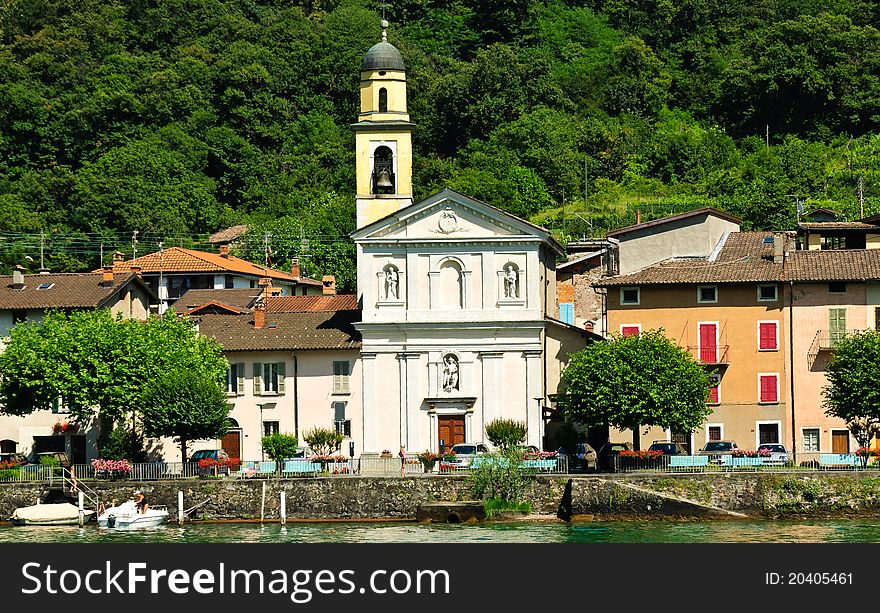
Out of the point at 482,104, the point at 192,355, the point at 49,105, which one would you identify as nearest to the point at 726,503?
the point at 192,355

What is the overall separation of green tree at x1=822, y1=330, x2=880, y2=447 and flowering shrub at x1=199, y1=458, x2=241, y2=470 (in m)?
20.8

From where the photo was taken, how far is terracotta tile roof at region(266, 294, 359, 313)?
86631 mm

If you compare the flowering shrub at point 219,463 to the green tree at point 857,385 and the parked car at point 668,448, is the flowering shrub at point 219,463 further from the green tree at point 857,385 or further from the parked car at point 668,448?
the green tree at point 857,385

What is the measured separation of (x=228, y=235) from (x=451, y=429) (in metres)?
53.0

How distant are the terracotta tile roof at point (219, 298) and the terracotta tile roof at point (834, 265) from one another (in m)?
27.7

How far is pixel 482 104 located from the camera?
14238 centimetres

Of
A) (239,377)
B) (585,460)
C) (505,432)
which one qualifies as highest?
(239,377)

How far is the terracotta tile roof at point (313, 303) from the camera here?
86631mm

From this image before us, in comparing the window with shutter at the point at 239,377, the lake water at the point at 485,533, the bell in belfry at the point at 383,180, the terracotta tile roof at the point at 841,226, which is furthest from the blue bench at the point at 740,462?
the bell in belfry at the point at 383,180

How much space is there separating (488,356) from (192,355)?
36.7 ft

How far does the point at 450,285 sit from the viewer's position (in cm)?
8094

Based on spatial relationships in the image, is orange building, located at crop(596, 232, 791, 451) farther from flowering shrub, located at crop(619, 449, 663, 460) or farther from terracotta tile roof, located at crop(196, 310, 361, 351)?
terracotta tile roof, located at crop(196, 310, 361, 351)

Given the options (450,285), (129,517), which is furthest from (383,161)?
(129,517)

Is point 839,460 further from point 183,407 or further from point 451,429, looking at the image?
point 183,407
